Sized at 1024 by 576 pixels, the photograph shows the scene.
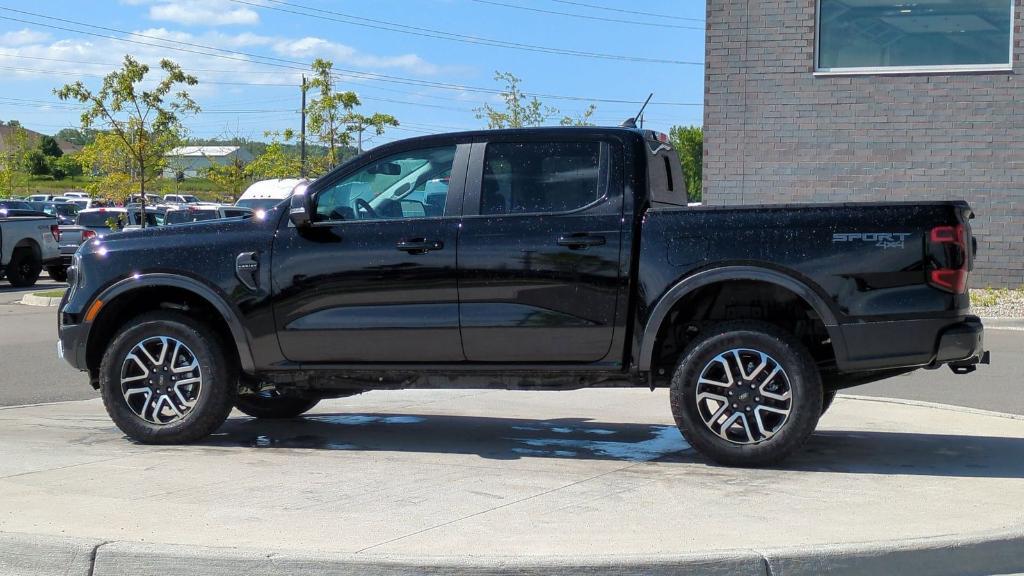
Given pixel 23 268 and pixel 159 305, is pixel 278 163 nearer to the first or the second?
pixel 23 268

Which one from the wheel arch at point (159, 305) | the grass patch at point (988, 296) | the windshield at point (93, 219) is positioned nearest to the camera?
the wheel arch at point (159, 305)

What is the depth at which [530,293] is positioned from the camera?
6707 mm

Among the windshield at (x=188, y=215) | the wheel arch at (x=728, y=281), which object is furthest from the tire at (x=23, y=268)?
the wheel arch at (x=728, y=281)

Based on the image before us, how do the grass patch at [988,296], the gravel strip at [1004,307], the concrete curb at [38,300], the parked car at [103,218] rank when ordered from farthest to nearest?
the parked car at [103,218], the concrete curb at [38,300], the grass patch at [988,296], the gravel strip at [1004,307]

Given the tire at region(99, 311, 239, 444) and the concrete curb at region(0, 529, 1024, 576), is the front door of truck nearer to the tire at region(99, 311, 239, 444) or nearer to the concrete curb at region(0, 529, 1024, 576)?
the tire at region(99, 311, 239, 444)

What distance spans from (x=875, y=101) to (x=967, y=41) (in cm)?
166

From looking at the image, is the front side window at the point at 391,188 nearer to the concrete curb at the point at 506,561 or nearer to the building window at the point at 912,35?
the concrete curb at the point at 506,561

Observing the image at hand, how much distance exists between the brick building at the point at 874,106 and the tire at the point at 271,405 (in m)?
12.7

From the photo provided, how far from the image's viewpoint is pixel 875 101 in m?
19.2

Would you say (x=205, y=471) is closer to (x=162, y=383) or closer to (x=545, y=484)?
(x=162, y=383)

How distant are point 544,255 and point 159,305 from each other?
2571 millimetres

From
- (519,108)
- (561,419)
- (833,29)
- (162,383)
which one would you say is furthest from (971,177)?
(519,108)

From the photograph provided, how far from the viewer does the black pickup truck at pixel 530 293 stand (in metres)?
6.32

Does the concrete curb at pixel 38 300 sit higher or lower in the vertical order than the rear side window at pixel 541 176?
lower
